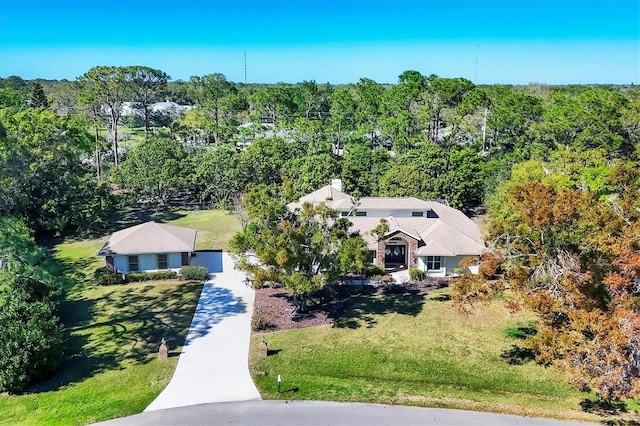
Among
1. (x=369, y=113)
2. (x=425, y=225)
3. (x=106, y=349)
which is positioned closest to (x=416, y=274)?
(x=425, y=225)

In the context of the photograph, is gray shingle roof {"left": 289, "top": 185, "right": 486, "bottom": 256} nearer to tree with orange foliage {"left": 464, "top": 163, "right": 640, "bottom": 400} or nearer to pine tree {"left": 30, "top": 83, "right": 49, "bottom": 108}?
tree with orange foliage {"left": 464, "top": 163, "right": 640, "bottom": 400}

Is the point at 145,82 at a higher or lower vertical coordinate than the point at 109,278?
higher

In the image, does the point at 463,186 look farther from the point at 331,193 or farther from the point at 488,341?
the point at 488,341

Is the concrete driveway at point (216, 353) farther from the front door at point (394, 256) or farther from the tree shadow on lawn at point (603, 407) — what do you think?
the tree shadow on lawn at point (603, 407)

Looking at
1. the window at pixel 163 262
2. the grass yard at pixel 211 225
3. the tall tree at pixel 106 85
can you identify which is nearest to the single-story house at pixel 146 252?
the window at pixel 163 262

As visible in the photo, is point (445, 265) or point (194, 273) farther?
point (445, 265)

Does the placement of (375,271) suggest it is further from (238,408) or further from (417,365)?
(238,408)
